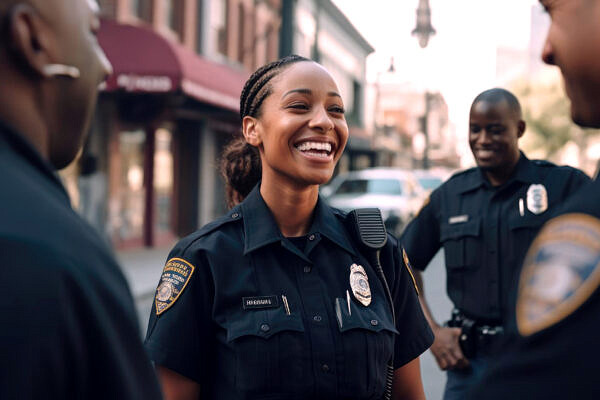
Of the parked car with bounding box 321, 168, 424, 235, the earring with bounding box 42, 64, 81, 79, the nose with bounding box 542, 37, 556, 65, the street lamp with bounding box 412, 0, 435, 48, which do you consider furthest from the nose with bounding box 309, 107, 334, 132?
the parked car with bounding box 321, 168, 424, 235

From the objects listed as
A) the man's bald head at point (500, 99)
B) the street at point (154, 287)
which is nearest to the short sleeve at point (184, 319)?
the man's bald head at point (500, 99)

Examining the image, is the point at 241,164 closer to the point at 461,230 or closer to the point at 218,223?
the point at 218,223

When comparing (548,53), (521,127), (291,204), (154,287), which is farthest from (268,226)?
(154,287)

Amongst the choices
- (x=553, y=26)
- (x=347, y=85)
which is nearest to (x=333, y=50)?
(x=347, y=85)

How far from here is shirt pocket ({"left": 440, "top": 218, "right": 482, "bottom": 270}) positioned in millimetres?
3717

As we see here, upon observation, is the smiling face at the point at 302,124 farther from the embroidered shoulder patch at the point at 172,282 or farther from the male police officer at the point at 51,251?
the male police officer at the point at 51,251

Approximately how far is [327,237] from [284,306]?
1.00 feet

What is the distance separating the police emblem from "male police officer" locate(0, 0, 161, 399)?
1.24m

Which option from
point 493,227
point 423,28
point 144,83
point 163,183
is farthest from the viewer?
point 163,183

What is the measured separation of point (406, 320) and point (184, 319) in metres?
0.77

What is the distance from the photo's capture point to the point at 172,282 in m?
2.25

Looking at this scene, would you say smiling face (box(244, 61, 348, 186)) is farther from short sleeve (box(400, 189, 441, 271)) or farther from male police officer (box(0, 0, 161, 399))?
short sleeve (box(400, 189, 441, 271))

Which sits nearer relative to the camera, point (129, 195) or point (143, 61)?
point (143, 61)

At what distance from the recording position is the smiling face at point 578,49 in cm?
114
